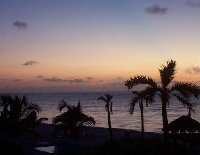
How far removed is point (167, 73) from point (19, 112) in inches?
876

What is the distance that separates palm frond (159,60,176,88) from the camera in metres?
24.2

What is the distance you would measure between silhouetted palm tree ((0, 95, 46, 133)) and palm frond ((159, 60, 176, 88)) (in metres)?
20.2

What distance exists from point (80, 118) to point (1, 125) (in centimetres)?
1200

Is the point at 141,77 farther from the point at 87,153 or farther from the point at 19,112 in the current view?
the point at 19,112

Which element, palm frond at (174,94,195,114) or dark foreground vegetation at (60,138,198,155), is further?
dark foreground vegetation at (60,138,198,155)

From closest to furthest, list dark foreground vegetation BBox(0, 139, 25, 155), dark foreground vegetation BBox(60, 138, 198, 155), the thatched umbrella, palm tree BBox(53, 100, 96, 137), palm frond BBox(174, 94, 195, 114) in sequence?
dark foreground vegetation BBox(0, 139, 25, 155) → palm frond BBox(174, 94, 195, 114) → the thatched umbrella → dark foreground vegetation BBox(60, 138, 198, 155) → palm tree BBox(53, 100, 96, 137)

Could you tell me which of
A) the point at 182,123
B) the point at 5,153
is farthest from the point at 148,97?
the point at 5,153

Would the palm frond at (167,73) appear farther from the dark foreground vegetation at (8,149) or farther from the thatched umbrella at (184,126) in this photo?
the dark foreground vegetation at (8,149)

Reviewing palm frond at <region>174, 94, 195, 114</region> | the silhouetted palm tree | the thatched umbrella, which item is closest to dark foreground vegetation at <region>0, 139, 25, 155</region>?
the thatched umbrella

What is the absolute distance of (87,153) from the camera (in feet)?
94.6

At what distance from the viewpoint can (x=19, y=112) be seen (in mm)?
42062

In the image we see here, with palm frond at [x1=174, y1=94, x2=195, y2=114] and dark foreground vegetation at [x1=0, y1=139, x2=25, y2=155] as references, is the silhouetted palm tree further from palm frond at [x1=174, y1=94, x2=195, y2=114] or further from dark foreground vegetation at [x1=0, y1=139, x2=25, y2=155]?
palm frond at [x1=174, y1=94, x2=195, y2=114]

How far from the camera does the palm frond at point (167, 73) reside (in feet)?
79.5

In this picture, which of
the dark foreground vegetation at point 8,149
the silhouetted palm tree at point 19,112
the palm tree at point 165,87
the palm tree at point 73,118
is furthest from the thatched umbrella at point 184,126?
the palm tree at point 73,118
